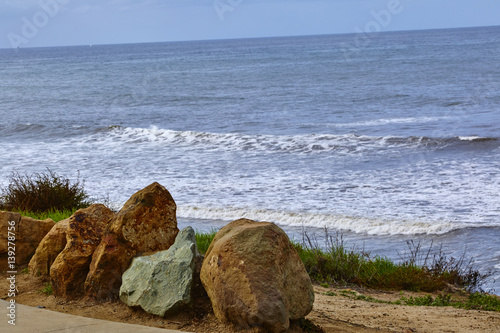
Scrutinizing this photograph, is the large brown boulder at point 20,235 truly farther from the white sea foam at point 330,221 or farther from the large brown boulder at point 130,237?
the white sea foam at point 330,221

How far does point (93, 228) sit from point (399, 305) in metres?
3.42

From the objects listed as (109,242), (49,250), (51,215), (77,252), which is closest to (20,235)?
(49,250)

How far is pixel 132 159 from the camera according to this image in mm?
18391

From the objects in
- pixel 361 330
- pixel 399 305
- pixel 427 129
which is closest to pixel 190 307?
pixel 361 330

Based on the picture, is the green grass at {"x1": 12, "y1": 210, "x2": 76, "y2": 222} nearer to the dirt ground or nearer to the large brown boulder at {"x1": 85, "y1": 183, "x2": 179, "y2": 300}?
the dirt ground

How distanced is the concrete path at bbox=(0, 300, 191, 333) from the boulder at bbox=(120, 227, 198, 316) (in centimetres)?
52

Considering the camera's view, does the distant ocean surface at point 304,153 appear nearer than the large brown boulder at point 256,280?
No

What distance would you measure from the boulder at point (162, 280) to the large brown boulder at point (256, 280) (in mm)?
274

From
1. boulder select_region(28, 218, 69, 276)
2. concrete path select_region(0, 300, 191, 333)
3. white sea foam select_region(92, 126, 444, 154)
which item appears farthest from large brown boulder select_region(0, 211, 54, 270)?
white sea foam select_region(92, 126, 444, 154)

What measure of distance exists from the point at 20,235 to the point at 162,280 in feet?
8.22

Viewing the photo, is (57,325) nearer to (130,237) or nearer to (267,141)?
(130,237)

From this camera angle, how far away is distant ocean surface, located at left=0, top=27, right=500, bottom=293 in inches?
426

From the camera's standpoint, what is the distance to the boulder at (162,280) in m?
4.55

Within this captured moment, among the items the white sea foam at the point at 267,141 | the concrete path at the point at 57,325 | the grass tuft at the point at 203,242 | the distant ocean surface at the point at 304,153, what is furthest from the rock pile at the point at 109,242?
the white sea foam at the point at 267,141
